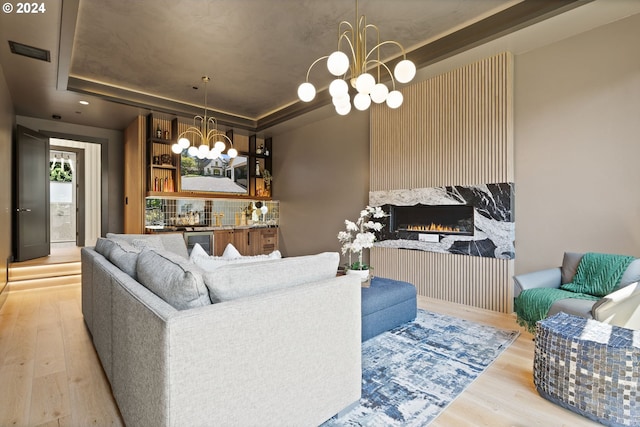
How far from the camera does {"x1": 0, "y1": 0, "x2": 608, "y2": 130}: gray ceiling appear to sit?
295cm

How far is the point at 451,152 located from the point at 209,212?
4.87 m

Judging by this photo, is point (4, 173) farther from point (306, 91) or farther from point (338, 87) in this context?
point (338, 87)

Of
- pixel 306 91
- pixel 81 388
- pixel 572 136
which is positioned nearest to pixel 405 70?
pixel 306 91

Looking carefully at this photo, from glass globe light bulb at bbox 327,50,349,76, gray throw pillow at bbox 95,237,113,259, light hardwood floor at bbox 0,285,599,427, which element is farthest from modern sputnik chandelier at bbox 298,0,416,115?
light hardwood floor at bbox 0,285,599,427

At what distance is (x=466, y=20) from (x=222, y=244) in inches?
205

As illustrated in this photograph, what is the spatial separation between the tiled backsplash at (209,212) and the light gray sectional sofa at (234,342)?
4.34 meters

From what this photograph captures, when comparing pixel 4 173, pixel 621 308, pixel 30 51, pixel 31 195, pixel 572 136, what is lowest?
pixel 621 308

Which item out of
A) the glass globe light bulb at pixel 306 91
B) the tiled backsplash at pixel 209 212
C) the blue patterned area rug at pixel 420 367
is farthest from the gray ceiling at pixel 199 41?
the blue patterned area rug at pixel 420 367

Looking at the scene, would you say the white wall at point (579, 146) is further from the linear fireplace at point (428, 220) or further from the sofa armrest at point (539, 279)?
the linear fireplace at point (428, 220)

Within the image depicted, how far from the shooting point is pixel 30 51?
338cm

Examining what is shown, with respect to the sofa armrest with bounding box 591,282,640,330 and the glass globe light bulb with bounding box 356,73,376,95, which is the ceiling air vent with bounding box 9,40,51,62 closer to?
the glass globe light bulb with bounding box 356,73,376,95

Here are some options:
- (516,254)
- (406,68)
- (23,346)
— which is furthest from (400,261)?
(23,346)

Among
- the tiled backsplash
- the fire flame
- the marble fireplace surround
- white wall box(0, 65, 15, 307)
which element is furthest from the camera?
the tiled backsplash

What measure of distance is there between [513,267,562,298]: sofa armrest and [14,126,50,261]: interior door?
23.5 feet
